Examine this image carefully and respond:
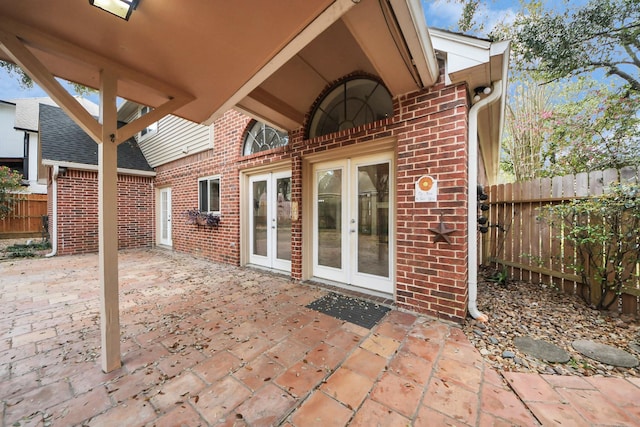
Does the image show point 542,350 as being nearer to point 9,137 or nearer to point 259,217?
point 259,217

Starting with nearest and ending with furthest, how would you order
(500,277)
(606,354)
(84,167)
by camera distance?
(606,354) → (500,277) → (84,167)

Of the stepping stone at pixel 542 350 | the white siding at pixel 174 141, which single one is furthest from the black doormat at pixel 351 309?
the white siding at pixel 174 141

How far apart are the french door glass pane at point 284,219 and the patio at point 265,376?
1649mm

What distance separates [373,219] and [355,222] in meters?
0.28

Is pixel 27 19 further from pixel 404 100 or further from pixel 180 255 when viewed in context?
pixel 180 255

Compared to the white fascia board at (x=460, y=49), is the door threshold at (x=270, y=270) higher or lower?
lower

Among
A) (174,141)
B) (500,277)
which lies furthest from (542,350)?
(174,141)

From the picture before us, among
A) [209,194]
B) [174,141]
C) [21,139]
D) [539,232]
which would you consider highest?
[21,139]

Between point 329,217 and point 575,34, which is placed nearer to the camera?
point 329,217

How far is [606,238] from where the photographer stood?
8.40 feet

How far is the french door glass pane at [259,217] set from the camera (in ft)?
16.2

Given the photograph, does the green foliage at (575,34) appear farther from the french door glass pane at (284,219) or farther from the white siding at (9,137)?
the white siding at (9,137)

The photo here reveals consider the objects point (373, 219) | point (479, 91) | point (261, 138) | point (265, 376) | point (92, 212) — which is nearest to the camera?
point (265, 376)

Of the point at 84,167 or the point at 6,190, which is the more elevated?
the point at 84,167
